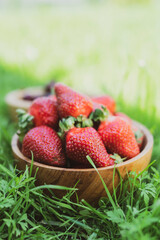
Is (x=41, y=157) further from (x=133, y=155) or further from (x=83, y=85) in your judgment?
(x=83, y=85)

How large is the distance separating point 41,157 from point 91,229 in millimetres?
286

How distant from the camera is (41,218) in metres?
0.95

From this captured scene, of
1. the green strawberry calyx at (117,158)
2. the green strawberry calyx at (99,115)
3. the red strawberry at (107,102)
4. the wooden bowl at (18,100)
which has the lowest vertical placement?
the wooden bowl at (18,100)

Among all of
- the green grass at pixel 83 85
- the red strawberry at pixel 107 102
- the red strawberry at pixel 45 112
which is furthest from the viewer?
the red strawberry at pixel 107 102

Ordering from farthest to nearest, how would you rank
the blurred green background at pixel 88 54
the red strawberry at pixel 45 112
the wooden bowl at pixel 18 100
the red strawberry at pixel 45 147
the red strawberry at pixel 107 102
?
the blurred green background at pixel 88 54, the wooden bowl at pixel 18 100, the red strawberry at pixel 107 102, the red strawberry at pixel 45 112, the red strawberry at pixel 45 147

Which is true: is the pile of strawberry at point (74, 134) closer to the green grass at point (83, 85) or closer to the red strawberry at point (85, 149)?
the red strawberry at point (85, 149)

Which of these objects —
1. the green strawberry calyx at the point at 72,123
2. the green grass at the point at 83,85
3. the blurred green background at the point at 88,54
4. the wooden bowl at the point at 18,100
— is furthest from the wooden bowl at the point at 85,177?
the wooden bowl at the point at 18,100

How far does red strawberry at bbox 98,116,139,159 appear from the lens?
3.27ft

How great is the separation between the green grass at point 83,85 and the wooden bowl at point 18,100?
0.08 m

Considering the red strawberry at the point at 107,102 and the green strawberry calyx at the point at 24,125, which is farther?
the red strawberry at the point at 107,102

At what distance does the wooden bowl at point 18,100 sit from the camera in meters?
1.72

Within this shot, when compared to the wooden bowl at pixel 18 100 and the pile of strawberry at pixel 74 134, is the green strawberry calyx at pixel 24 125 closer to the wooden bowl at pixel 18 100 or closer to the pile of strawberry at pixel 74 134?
the pile of strawberry at pixel 74 134

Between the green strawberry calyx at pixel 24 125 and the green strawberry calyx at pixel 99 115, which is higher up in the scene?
the green strawberry calyx at pixel 99 115

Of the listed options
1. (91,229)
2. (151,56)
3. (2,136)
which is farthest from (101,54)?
(91,229)
